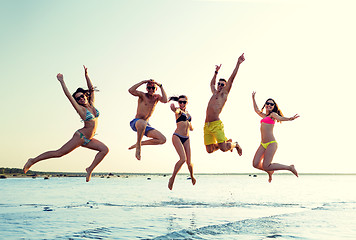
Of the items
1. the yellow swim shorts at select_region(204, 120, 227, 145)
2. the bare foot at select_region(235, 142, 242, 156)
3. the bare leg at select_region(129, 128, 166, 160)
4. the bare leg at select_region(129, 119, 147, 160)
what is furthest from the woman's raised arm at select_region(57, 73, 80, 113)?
the bare foot at select_region(235, 142, 242, 156)

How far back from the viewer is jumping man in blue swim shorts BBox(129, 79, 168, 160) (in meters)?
18.7

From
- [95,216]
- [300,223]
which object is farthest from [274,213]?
[95,216]

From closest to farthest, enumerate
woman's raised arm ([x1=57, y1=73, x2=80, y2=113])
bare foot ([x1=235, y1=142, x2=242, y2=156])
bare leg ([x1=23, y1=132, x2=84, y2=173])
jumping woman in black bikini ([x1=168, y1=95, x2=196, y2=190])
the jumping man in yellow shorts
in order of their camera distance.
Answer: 1. woman's raised arm ([x1=57, y1=73, x2=80, y2=113])
2. bare leg ([x1=23, y1=132, x2=84, y2=173])
3. the jumping man in yellow shorts
4. jumping woman in black bikini ([x1=168, y1=95, x2=196, y2=190])
5. bare foot ([x1=235, y1=142, x2=242, y2=156])

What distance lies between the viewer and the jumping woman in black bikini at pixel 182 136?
19.9 metres

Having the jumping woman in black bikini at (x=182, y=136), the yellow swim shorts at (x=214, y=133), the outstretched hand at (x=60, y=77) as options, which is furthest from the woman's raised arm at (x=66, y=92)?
the yellow swim shorts at (x=214, y=133)

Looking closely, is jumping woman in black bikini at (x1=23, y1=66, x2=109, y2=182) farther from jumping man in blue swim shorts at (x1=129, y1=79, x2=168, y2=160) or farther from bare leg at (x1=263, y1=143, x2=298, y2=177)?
bare leg at (x1=263, y1=143, x2=298, y2=177)

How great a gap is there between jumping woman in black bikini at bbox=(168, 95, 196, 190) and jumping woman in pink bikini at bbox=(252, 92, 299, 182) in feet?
10.3

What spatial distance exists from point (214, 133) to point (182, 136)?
1.88 m

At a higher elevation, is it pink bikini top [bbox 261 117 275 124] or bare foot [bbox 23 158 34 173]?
pink bikini top [bbox 261 117 275 124]

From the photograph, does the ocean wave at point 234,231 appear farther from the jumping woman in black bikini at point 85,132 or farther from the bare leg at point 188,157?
the jumping woman in black bikini at point 85,132

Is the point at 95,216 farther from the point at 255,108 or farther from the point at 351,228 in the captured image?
the point at 255,108

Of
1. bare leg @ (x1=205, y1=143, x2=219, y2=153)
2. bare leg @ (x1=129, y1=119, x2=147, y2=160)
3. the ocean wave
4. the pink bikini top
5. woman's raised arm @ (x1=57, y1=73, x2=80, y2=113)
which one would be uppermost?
woman's raised arm @ (x1=57, y1=73, x2=80, y2=113)

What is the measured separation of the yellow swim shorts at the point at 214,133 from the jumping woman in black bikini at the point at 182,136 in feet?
3.84

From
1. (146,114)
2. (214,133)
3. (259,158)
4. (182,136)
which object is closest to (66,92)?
(146,114)
